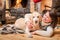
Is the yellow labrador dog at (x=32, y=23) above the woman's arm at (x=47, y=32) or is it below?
above

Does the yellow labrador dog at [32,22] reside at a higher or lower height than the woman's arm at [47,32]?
higher

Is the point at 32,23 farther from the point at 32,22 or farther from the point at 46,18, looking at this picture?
the point at 46,18

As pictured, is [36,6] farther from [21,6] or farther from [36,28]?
[36,28]

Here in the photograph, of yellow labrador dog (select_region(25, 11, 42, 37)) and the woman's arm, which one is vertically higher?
yellow labrador dog (select_region(25, 11, 42, 37))

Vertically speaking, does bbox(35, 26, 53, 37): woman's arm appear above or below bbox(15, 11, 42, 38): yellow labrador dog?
below

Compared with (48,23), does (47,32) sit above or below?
below

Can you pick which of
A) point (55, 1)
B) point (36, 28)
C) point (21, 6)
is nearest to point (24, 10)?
point (21, 6)

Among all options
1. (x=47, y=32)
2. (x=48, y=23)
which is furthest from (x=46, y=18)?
(x=47, y=32)

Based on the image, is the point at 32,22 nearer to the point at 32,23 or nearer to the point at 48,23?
the point at 32,23

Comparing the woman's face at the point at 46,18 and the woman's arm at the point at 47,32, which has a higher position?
the woman's face at the point at 46,18

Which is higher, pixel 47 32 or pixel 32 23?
pixel 32 23

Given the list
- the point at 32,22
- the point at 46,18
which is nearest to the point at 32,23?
the point at 32,22

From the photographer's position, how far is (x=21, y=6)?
3.23 meters

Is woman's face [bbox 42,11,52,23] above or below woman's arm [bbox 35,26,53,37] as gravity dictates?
above
